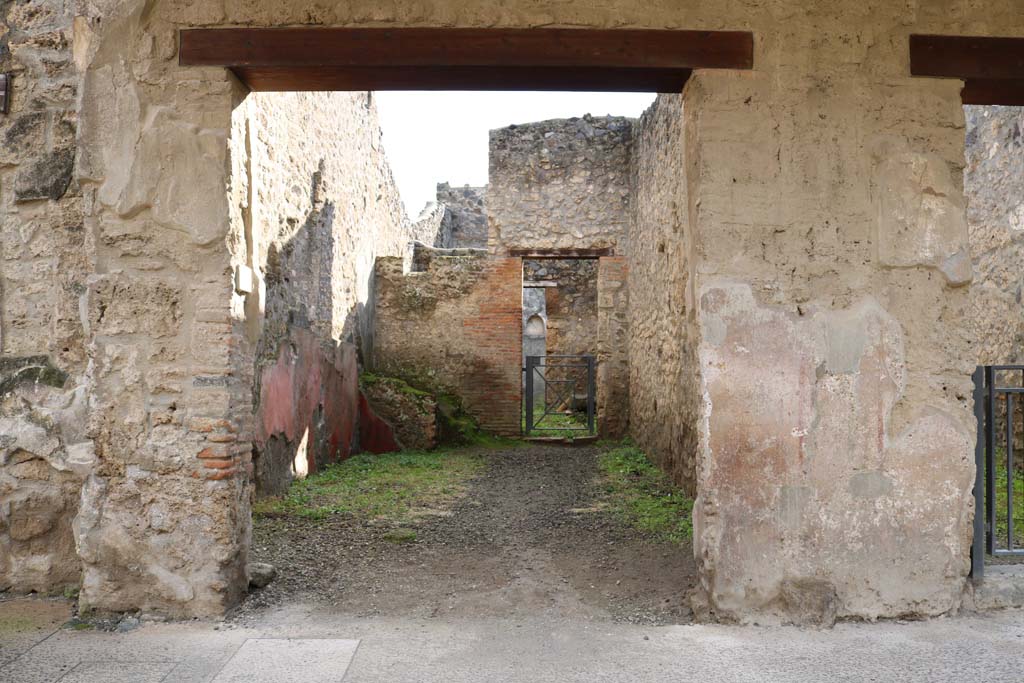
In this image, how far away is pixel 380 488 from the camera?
253 inches

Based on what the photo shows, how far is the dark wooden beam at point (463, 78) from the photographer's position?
11.0 ft

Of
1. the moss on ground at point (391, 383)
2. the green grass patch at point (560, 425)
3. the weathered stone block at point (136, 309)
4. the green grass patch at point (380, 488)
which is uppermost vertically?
the weathered stone block at point (136, 309)

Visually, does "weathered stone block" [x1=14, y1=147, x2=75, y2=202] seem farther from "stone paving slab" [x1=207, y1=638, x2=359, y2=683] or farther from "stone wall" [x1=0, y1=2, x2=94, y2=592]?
"stone paving slab" [x1=207, y1=638, x2=359, y2=683]

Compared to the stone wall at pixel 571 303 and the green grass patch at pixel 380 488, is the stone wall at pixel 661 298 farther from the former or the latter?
the stone wall at pixel 571 303

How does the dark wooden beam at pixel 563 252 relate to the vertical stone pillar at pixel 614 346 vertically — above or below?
above

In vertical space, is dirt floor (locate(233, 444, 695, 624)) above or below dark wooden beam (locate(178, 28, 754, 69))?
below

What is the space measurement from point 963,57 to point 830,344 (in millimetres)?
1470

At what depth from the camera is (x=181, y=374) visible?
10.6ft

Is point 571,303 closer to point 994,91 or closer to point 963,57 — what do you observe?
point 994,91

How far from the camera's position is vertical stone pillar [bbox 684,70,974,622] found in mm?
3158

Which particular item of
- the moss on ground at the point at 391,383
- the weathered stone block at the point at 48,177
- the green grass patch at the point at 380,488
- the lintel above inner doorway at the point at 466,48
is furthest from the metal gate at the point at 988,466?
the moss on ground at the point at 391,383

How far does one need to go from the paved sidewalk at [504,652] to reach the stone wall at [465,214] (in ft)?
47.1

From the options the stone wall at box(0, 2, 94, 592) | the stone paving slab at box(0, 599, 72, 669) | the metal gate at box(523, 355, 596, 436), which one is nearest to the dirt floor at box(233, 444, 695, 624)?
the stone paving slab at box(0, 599, 72, 669)

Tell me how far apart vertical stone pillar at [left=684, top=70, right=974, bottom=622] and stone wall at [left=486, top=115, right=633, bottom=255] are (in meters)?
Result: 6.84
